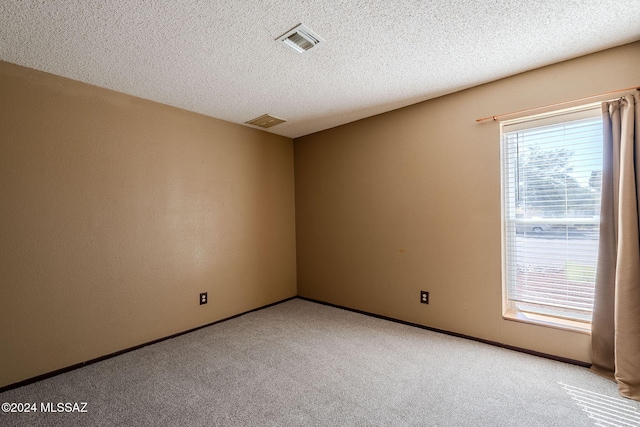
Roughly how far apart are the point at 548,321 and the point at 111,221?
3.73m

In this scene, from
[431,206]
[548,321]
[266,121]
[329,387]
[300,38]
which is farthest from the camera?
[266,121]

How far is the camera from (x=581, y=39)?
6.36 ft

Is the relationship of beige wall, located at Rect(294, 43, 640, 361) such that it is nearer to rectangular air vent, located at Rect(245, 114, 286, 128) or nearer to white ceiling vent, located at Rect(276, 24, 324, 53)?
rectangular air vent, located at Rect(245, 114, 286, 128)

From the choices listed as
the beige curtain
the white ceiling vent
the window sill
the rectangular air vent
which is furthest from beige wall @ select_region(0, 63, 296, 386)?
the beige curtain

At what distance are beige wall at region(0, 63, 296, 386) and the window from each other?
2759 mm

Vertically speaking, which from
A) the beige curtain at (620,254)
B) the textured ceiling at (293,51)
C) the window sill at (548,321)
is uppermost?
the textured ceiling at (293,51)

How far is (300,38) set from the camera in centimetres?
187

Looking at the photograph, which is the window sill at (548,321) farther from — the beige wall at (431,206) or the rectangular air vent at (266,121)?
the rectangular air vent at (266,121)

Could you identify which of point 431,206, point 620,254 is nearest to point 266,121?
point 431,206

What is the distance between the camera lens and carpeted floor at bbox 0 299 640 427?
1676mm

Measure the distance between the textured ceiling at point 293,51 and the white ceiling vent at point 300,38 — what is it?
0.04m

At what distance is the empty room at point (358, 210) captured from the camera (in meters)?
1.75

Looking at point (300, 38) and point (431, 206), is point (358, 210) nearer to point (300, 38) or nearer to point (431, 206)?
point (431, 206)

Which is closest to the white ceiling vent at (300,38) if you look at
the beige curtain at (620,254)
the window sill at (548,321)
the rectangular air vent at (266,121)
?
the rectangular air vent at (266,121)
